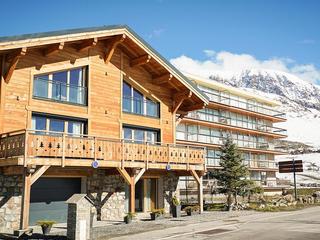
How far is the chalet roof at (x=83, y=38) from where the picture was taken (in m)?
18.6

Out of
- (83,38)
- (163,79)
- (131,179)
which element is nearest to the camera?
(131,179)

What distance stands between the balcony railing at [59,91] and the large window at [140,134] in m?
3.70

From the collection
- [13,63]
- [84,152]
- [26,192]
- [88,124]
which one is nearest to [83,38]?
[13,63]

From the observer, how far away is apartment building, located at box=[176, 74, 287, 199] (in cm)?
4306

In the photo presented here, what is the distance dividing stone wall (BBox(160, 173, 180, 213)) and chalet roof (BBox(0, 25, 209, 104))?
5.90 m

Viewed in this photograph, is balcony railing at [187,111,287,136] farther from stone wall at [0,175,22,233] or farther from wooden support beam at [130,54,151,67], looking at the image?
stone wall at [0,175,22,233]

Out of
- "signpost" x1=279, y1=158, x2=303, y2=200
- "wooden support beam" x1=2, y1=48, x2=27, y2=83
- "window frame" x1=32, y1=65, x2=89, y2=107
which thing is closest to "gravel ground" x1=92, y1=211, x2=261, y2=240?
"window frame" x1=32, y1=65, x2=89, y2=107

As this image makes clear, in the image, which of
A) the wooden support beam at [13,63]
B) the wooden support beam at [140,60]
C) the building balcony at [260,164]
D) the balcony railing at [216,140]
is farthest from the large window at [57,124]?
the building balcony at [260,164]

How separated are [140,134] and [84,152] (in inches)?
279

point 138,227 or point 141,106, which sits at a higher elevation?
point 141,106

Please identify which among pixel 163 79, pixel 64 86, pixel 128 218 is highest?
pixel 163 79

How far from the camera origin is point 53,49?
21.0m

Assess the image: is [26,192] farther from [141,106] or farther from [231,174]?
[231,174]

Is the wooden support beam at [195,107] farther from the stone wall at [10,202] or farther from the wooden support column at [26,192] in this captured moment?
the stone wall at [10,202]
